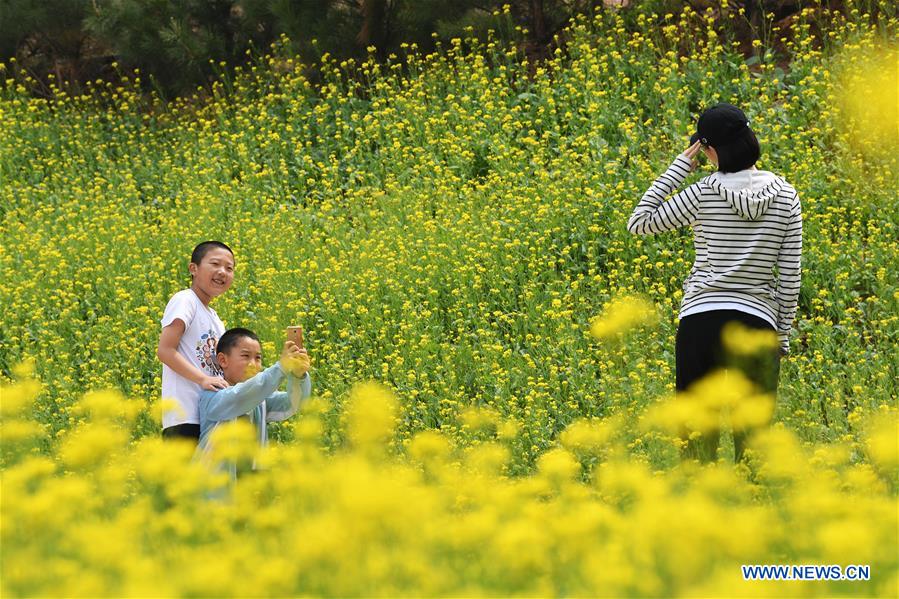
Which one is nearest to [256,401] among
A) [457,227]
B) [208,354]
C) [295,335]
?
[295,335]

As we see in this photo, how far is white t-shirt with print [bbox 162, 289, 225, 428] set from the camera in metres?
4.11

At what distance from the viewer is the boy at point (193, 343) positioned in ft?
13.4

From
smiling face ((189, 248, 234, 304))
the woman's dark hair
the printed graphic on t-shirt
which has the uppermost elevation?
the woman's dark hair

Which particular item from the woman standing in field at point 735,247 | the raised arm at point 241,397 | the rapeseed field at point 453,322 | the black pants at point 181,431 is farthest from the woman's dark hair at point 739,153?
the black pants at point 181,431

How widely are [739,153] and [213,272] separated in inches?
79.3

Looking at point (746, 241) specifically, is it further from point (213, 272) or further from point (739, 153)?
point (213, 272)

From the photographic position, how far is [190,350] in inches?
166

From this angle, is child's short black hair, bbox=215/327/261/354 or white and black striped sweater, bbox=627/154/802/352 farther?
child's short black hair, bbox=215/327/261/354

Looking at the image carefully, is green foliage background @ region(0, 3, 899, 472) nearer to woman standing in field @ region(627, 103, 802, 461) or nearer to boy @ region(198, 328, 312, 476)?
woman standing in field @ region(627, 103, 802, 461)

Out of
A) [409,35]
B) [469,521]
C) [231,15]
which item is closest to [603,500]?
[469,521]

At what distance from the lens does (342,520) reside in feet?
7.41

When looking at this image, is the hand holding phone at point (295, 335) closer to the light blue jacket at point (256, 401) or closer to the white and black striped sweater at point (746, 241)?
the light blue jacket at point (256, 401)

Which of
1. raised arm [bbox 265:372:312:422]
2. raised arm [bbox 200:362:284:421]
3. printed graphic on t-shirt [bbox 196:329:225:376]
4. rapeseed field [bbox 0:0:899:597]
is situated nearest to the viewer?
rapeseed field [bbox 0:0:899:597]

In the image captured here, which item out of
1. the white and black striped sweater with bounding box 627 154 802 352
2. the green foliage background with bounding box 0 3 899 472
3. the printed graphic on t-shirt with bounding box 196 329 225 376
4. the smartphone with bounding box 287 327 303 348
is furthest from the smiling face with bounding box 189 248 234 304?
the white and black striped sweater with bounding box 627 154 802 352
